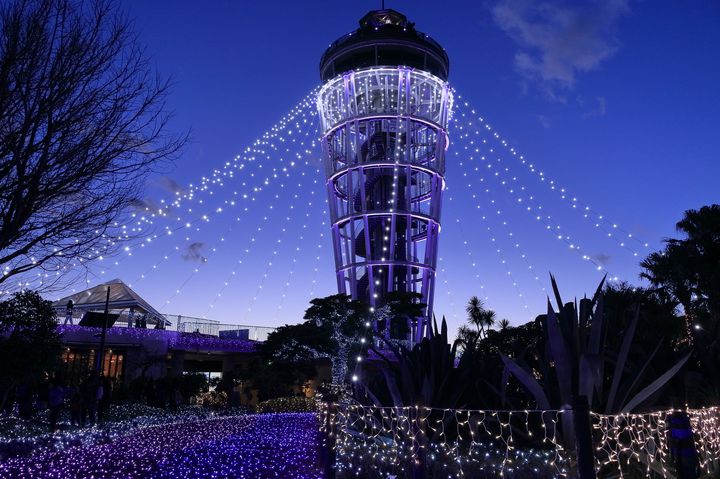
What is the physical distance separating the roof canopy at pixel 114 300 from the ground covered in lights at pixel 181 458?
1710 cm

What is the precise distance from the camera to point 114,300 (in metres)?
27.9

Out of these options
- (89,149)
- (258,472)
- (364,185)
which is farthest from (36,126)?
(364,185)

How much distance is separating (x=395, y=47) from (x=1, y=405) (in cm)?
2718

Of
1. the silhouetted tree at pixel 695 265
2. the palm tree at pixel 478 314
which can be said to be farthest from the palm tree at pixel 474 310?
the silhouetted tree at pixel 695 265

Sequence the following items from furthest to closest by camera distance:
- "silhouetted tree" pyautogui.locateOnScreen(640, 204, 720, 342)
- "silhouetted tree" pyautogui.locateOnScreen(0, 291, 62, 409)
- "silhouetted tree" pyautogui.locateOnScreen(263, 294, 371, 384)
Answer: "silhouetted tree" pyautogui.locateOnScreen(263, 294, 371, 384), "silhouetted tree" pyautogui.locateOnScreen(640, 204, 720, 342), "silhouetted tree" pyautogui.locateOnScreen(0, 291, 62, 409)

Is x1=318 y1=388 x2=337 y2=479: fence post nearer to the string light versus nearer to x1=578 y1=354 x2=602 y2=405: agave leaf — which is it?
the string light

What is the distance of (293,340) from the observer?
2412cm

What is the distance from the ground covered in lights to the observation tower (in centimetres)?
1864

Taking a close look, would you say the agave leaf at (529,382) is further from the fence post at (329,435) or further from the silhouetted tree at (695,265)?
the silhouetted tree at (695,265)

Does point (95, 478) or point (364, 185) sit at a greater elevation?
point (364, 185)

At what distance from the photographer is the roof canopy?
28031 millimetres

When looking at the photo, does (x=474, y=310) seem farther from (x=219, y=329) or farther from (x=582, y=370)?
(x=582, y=370)

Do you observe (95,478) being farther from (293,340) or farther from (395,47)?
(395,47)

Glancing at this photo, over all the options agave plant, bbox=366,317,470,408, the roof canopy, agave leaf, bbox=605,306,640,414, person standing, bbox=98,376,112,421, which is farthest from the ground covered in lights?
the roof canopy
